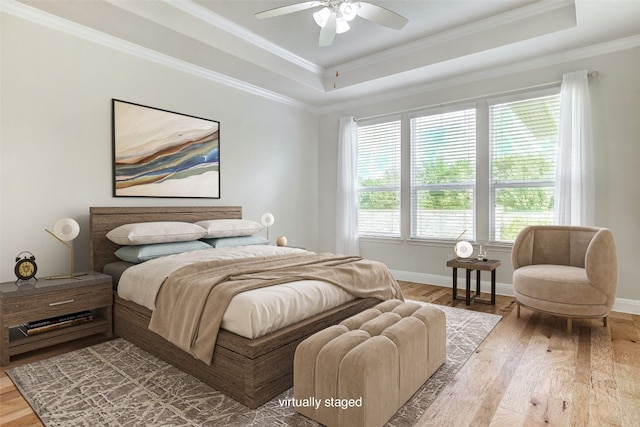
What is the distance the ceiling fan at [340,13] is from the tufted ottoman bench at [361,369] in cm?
224

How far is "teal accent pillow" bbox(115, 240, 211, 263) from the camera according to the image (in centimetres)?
296

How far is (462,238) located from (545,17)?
254cm

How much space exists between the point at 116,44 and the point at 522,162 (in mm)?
4563

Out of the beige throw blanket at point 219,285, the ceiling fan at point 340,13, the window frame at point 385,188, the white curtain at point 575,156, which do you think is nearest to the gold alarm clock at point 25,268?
the beige throw blanket at point 219,285

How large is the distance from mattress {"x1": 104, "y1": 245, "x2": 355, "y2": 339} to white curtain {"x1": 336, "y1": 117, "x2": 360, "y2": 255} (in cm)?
245

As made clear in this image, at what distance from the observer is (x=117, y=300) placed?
9.41 ft

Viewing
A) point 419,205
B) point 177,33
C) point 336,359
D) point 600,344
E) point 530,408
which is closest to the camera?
point 336,359

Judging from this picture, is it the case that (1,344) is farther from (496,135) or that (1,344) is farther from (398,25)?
(496,135)

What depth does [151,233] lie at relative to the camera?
3123 mm

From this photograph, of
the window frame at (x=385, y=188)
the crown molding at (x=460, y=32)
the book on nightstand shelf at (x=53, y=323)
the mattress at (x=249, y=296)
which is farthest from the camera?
the window frame at (x=385, y=188)

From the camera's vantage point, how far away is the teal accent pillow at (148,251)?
2963 mm

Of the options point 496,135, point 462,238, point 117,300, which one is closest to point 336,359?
point 117,300

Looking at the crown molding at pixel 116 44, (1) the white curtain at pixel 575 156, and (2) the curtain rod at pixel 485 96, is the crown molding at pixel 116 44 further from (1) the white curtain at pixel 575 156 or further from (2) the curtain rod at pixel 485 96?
(1) the white curtain at pixel 575 156

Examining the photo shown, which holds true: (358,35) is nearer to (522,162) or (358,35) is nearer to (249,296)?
(522,162)
